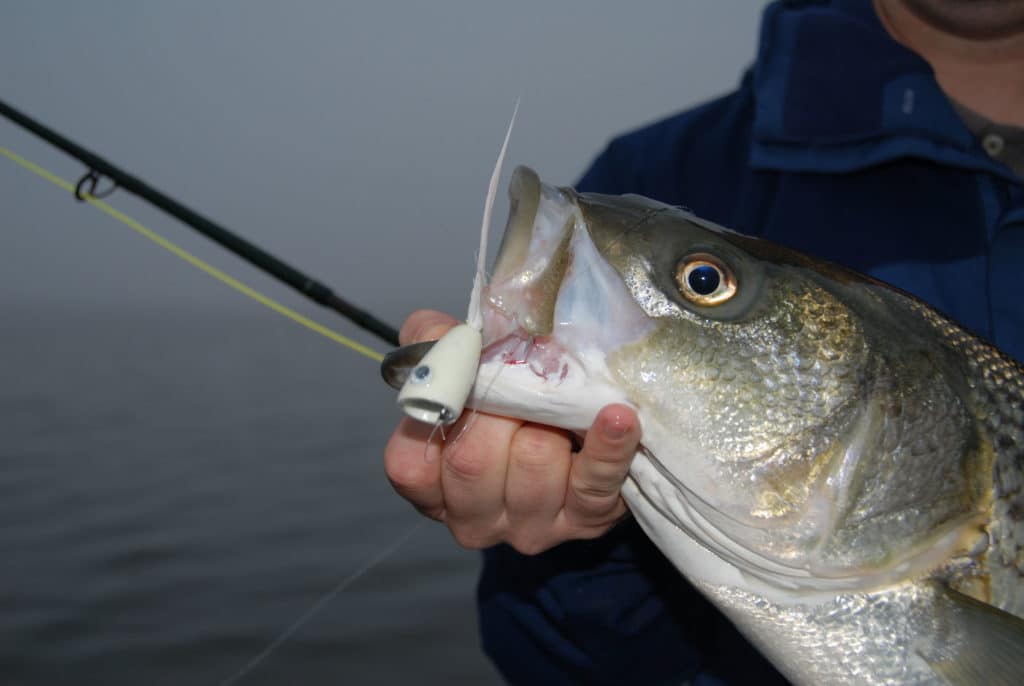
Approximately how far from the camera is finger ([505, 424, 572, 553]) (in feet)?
4.75

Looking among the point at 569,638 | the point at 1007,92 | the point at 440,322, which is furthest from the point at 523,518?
the point at 1007,92

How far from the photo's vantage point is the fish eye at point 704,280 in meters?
1.28

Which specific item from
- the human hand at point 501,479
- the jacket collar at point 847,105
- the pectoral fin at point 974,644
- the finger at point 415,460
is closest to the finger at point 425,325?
the human hand at point 501,479

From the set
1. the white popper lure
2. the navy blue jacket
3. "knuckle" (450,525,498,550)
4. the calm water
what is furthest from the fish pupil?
the calm water

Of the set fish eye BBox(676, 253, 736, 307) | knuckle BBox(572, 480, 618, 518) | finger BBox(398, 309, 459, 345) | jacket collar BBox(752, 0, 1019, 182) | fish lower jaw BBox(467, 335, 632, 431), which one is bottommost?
knuckle BBox(572, 480, 618, 518)

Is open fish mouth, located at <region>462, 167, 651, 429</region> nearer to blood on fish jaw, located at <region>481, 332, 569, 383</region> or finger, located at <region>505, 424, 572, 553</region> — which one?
blood on fish jaw, located at <region>481, 332, 569, 383</region>

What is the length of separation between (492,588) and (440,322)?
0.98 meters

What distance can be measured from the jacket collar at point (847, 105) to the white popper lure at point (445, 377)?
1.41m

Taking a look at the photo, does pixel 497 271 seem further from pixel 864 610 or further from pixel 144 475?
pixel 144 475

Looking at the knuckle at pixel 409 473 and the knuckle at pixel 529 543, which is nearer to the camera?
the knuckle at pixel 409 473

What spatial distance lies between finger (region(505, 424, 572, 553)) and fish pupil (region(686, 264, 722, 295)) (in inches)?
14.4

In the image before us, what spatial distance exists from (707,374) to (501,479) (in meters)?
0.46

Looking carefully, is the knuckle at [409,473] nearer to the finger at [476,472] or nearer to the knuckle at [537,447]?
the finger at [476,472]

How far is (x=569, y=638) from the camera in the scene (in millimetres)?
2127
